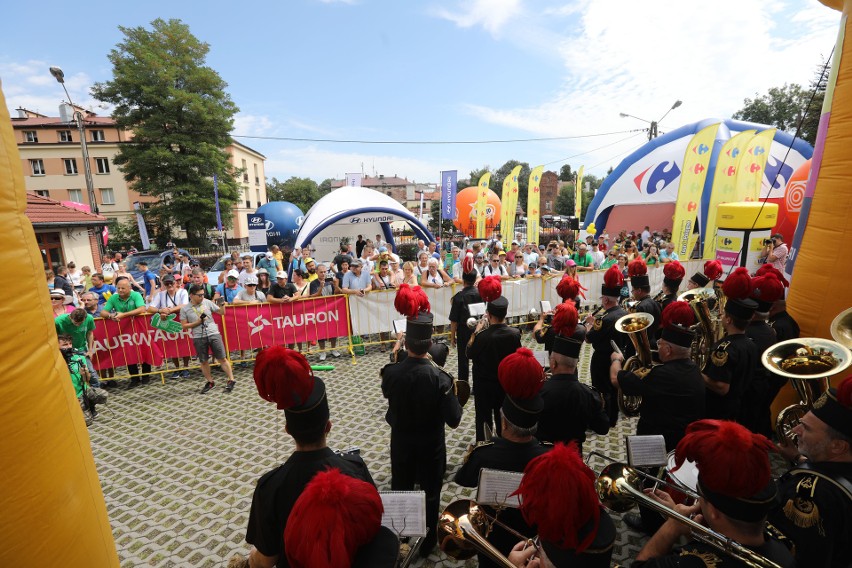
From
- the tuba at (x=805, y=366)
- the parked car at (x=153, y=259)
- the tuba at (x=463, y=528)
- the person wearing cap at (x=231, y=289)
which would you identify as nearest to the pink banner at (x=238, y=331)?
the person wearing cap at (x=231, y=289)

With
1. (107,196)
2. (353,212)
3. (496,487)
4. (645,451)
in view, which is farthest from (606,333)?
(107,196)

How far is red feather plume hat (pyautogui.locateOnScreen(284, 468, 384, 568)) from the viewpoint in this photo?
1.34 meters

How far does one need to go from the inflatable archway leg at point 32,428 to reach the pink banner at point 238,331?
5746 millimetres

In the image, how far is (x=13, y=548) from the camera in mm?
2025

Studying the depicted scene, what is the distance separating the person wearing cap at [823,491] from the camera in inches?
80.5

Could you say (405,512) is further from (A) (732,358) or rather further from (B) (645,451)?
(A) (732,358)

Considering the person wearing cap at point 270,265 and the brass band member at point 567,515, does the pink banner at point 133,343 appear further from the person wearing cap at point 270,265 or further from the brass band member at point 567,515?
the brass band member at point 567,515

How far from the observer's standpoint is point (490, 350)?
4.57 metres

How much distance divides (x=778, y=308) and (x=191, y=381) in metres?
9.77

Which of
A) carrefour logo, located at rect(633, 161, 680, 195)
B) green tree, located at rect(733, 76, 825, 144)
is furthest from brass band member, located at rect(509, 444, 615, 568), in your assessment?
green tree, located at rect(733, 76, 825, 144)

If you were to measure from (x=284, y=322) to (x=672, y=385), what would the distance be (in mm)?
7007

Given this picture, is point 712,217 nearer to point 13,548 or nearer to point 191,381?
point 191,381

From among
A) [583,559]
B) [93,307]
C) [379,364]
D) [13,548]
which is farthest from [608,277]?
[93,307]

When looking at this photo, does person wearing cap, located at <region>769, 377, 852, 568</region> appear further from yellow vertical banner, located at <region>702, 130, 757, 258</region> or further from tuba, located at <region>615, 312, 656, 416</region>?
yellow vertical banner, located at <region>702, 130, 757, 258</region>
